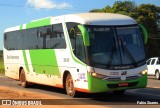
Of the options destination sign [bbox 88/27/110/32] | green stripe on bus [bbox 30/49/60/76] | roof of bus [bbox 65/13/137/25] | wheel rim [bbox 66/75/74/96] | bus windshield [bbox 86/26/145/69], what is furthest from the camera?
green stripe on bus [bbox 30/49/60/76]

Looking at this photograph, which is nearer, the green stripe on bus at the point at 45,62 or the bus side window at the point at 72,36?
the bus side window at the point at 72,36

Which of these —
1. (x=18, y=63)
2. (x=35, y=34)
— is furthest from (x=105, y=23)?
(x=18, y=63)

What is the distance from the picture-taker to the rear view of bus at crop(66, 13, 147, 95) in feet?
48.8

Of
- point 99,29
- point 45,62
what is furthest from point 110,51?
point 45,62

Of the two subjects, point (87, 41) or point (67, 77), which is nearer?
point (87, 41)

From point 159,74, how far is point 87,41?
1684 cm

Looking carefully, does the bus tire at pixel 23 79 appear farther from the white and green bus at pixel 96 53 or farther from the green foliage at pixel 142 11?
the green foliage at pixel 142 11

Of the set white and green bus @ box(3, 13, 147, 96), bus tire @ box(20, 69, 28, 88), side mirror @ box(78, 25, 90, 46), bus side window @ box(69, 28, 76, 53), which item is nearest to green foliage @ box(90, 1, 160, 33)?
bus tire @ box(20, 69, 28, 88)

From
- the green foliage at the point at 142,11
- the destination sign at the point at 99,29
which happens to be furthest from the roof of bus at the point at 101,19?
the green foliage at the point at 142,11

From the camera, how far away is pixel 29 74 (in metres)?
21.9

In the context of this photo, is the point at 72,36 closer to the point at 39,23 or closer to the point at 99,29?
the point at 99,29

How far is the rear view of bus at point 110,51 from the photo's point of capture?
14883 millimetres

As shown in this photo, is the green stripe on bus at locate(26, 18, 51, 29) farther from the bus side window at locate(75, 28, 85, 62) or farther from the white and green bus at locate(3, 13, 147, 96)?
the bus side window at locate(75, 28, 85, 62)

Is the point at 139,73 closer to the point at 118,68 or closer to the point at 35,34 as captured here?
the point at 118,68
